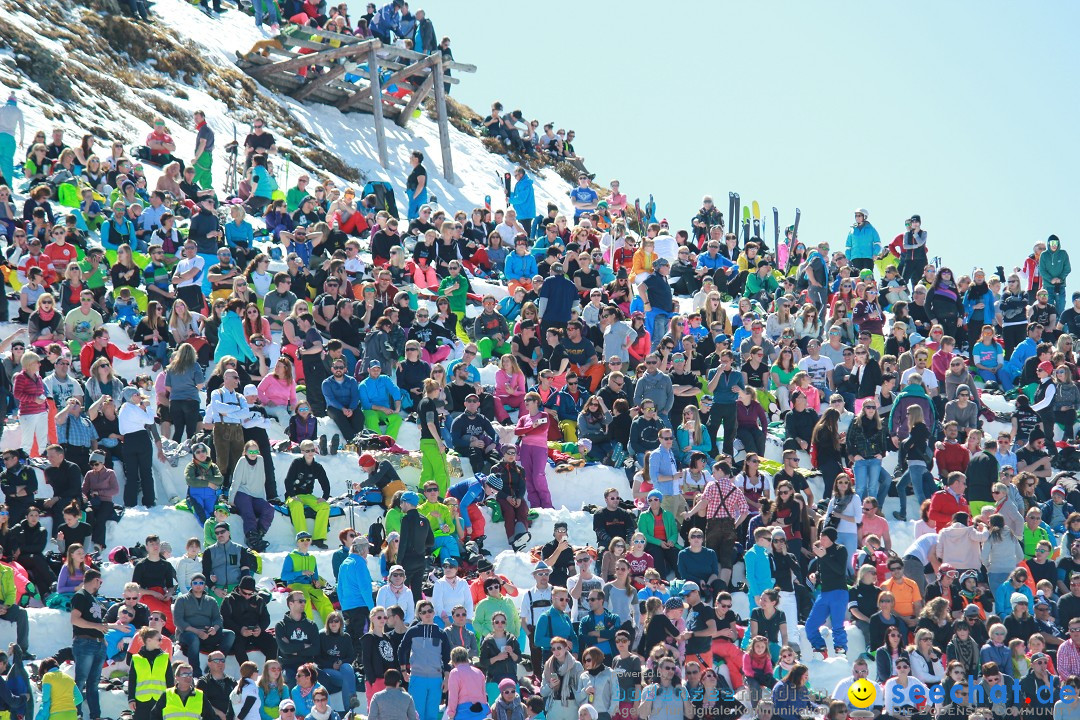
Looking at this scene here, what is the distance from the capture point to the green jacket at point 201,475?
17.5 metres

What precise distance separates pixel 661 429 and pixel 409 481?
10.4ft

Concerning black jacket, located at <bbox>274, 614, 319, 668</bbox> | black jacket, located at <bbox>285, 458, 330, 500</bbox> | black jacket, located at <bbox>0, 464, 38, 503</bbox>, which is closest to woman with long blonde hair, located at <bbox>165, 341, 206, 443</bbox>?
black jacket, located at <bbox>285, 458, 330, 500</bbox>

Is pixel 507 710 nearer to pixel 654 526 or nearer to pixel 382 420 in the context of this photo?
pixel 654 526

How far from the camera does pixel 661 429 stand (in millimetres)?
19469

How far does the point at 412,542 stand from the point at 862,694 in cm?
494

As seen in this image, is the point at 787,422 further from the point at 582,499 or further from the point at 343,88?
the point at 343,88

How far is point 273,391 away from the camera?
65.2 ft

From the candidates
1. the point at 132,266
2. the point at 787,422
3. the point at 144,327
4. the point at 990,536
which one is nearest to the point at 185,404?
the point at 144,327

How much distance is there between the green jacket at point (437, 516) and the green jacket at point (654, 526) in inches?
84.5

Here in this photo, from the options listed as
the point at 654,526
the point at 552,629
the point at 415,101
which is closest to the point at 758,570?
the point at 654,526

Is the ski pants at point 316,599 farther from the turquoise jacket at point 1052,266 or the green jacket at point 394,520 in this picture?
the turquoise jacket at point 1052,266

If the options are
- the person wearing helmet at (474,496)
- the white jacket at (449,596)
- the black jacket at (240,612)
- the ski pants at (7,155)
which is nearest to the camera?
the black jacket at (240,612)

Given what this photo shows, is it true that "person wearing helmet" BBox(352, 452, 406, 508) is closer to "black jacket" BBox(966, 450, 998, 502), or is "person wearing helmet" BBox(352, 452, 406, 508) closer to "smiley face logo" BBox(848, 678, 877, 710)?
"smiley face logo" BBox(848, 678, 877, 710)

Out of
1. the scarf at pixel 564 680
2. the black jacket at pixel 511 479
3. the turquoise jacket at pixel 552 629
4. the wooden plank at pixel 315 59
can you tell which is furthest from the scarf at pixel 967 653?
the wooden plank at pixel 315 59
